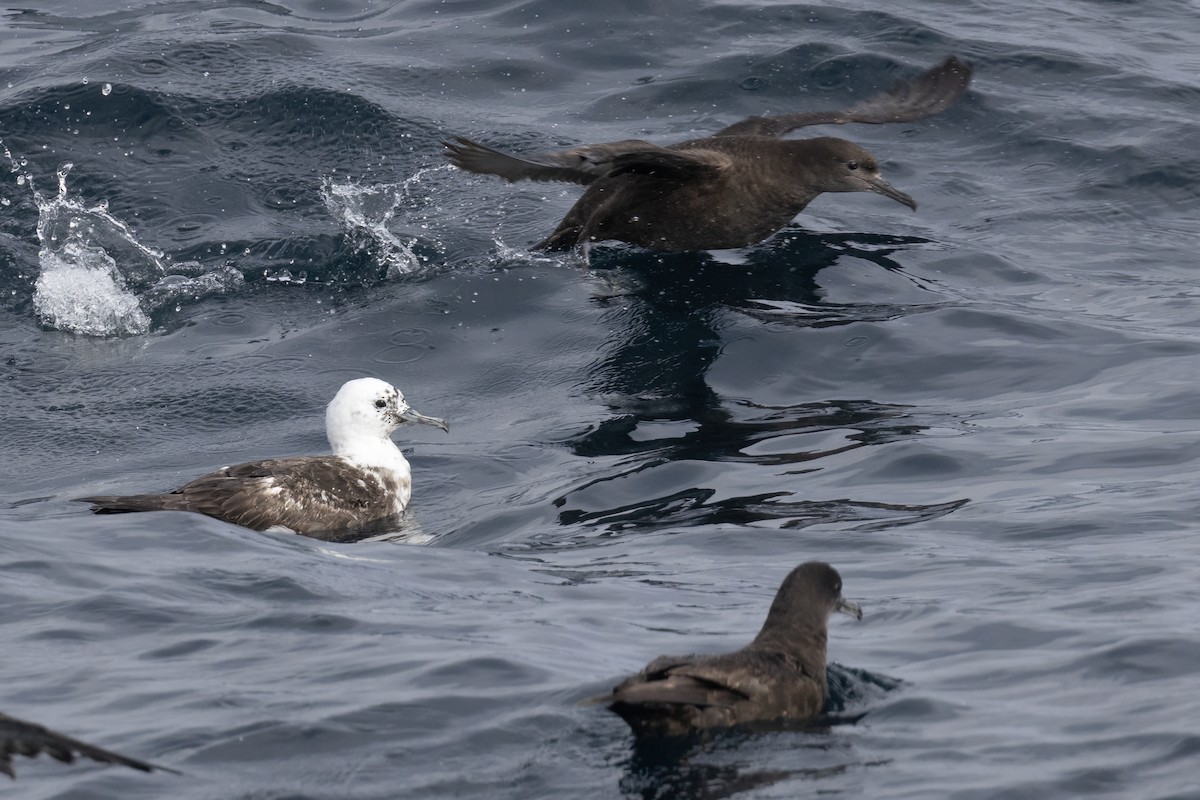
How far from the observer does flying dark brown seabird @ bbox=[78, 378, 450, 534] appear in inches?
369

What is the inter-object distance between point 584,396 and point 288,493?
2340 mm

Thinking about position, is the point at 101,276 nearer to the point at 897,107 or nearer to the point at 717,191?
the point at 717,191

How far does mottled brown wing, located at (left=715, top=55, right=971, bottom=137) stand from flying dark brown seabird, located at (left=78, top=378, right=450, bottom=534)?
3942 mm

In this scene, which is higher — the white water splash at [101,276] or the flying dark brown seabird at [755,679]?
the flying dark brown seabird at [755,679]

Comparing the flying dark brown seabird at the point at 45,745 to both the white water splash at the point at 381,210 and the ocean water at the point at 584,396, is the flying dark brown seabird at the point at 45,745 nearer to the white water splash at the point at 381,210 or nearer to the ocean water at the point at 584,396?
the ocean water at the point at 584,396

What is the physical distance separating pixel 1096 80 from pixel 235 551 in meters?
10.8

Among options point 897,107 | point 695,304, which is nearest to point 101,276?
point 695,304

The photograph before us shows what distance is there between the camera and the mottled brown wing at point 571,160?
33.0ft

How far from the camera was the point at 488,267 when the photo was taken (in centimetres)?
1313

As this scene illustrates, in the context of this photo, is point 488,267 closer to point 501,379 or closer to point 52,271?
point 501,379

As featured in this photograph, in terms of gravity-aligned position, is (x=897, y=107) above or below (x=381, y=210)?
above

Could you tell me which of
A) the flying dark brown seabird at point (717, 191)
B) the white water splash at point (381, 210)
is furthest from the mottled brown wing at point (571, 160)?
the white water splash at point (381, 210)

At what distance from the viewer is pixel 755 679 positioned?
5.66m

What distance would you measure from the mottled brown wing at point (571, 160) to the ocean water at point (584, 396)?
1232 mm
